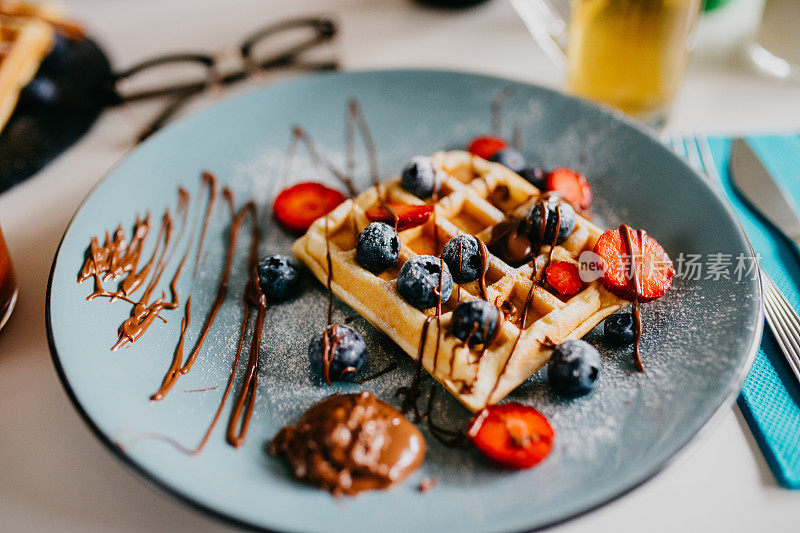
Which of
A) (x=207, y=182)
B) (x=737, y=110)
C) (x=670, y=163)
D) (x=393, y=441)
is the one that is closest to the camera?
(x=393, y=441)

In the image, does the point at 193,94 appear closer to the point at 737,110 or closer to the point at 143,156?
the point at 143,156

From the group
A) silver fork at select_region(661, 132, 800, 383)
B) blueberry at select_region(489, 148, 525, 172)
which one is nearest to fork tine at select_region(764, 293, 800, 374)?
silver fork at select_region(661, 132, 800, 383)

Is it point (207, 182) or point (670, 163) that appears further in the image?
point (207, 182)

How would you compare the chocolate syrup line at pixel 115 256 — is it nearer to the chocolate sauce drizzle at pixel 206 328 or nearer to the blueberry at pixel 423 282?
the chocolate sauce drizzle at pixel 206 328

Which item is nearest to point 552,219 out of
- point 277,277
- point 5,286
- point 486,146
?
point 486,146

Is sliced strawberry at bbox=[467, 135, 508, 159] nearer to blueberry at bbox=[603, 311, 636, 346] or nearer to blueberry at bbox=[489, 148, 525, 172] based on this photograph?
blueberry at bbox=[489, 148, 525, 172]

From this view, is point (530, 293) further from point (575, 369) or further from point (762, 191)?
point (762, 191)

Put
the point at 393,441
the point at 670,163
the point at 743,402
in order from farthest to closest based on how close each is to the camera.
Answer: the point at 670,163, the point at 743,402, the point at 393,441

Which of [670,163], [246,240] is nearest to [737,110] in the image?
[670,163]
